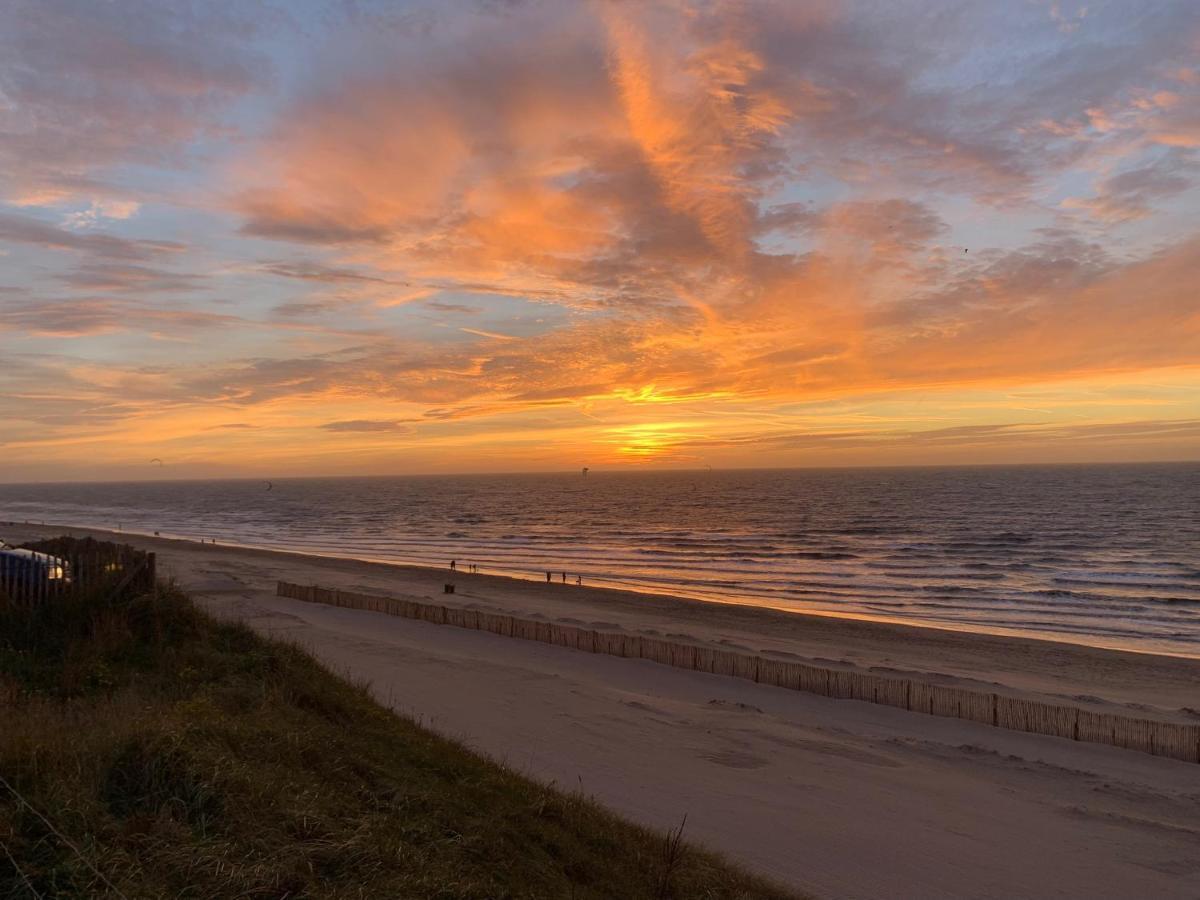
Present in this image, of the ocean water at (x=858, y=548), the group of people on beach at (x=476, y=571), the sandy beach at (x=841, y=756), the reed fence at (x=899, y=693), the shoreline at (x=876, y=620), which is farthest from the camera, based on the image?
the group of people on beach at (x=476, y=571)

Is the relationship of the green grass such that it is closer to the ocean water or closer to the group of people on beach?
the ocean water

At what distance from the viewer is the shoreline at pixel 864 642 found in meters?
24.3

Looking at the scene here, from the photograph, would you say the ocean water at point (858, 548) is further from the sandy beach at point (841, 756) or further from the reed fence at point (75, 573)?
the reed fence at point (75, 573)

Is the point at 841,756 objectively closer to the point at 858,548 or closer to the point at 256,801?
the point at 256,801

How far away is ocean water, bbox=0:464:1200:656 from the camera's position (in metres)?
39.5

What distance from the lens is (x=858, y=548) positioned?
212ft

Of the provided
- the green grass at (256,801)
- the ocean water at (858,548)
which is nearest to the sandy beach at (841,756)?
the green grass at (256,801)

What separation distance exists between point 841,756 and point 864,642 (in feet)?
54.8

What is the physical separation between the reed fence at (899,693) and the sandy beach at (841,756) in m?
0.34

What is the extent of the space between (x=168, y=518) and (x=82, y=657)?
117864 millimetres

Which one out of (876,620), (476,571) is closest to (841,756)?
(876,620)

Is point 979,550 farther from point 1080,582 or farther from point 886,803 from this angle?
point 886,803

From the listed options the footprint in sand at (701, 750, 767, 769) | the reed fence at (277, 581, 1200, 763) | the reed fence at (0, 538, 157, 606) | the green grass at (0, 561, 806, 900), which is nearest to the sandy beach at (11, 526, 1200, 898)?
the footprint in sand at (701, 750, 767, 769)

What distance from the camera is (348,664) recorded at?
68.1ft
